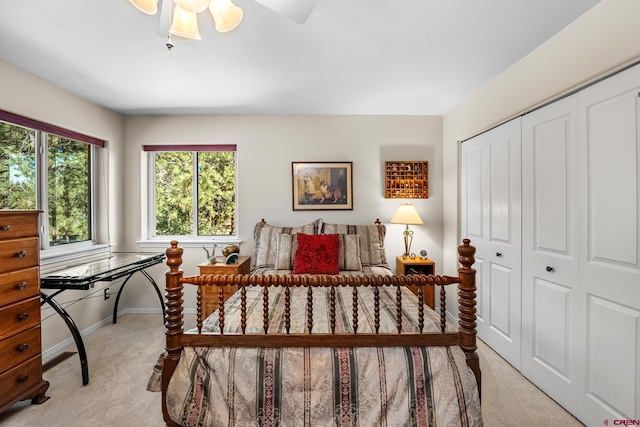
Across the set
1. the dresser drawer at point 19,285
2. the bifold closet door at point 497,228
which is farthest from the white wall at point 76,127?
the bifold closet door at point 497,228

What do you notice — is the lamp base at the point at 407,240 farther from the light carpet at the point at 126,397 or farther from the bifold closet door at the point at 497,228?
the light carpet at the point at 126,397

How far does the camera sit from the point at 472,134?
9.70ft

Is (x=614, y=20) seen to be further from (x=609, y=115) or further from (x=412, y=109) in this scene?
(x=412, y=109)

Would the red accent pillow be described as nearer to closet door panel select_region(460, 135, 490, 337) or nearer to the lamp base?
the lamp base

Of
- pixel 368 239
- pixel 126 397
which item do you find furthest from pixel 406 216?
pixel 126 397

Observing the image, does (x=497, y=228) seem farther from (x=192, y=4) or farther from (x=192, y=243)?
(x=192, y=243)

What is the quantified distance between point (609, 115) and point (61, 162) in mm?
4535

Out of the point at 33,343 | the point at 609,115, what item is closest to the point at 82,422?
the point at 33,343

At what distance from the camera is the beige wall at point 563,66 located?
1.55 metres

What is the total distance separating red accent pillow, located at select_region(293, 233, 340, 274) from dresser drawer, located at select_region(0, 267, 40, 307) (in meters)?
1.92

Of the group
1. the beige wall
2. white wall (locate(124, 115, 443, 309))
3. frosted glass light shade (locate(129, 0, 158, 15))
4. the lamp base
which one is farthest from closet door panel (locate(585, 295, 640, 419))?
frosted glass light shade (locate(129, 0, 158, 15))

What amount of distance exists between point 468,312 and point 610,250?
93cm

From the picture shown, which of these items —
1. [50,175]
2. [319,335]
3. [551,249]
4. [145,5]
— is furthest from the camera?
[50,175]

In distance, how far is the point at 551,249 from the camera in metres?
2.02
